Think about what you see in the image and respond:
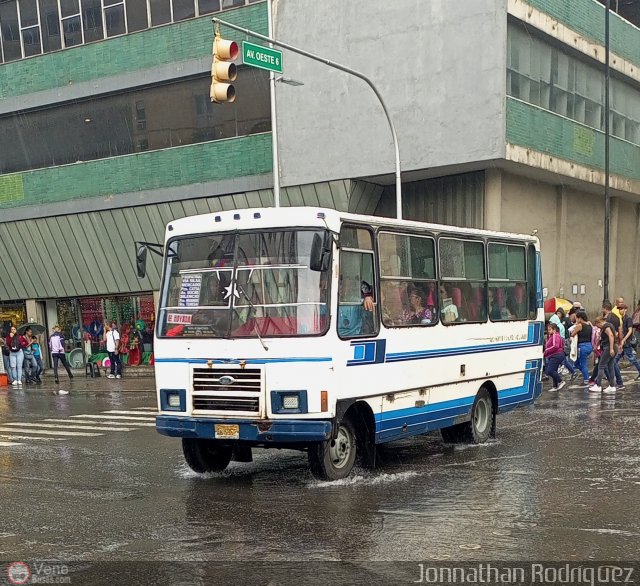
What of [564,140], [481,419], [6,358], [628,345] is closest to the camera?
[481,419]

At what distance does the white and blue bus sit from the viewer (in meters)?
9.16

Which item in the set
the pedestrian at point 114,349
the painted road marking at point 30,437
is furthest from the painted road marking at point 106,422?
the pedestrian at point 114,349

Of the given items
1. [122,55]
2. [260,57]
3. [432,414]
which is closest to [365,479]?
[432,414]

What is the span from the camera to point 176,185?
105 feet

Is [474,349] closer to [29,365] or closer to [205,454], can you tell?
[205,454]

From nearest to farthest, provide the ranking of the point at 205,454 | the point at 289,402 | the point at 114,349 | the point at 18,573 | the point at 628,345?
the point at 18,573
the point at 289,402
the point at 205,454
the point at 628,345
the point at 114,349

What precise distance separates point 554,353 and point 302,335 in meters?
11.7

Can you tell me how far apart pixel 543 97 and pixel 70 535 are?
971 inches

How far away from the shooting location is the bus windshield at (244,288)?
30.4 ft

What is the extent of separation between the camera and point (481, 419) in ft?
40.9

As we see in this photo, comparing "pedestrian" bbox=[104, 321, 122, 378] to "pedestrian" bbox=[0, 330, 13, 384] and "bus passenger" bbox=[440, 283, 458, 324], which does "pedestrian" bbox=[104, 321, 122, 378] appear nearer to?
"pedestrian" bbox=[0, 330, 13, 384]

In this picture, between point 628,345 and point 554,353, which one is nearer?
point 554,353

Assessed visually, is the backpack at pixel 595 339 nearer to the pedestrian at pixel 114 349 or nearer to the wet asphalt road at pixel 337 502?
the wet asphalt road at pixel 337 502

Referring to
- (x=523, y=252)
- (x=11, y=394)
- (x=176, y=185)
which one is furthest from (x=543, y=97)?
(x=11, y=394)
